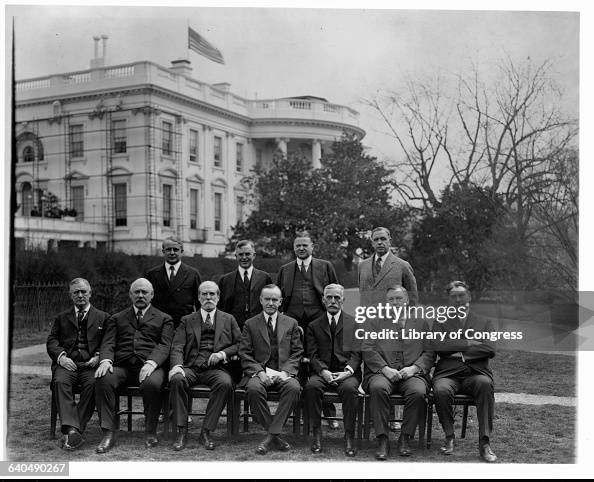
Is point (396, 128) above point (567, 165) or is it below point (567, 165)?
above

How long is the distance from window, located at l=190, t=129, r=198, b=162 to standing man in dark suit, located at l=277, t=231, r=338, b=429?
12912 millimetres

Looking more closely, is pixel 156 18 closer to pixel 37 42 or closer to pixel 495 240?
pixel 37 42

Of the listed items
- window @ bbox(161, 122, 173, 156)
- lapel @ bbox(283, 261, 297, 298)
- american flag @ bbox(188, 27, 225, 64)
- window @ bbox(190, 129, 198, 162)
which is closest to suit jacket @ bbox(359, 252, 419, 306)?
lapel @ bbox(283, 261, 297, 298)

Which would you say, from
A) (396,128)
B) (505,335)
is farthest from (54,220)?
→ (505,335)

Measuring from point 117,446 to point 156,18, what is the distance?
11.5ft

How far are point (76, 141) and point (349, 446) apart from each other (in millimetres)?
12206

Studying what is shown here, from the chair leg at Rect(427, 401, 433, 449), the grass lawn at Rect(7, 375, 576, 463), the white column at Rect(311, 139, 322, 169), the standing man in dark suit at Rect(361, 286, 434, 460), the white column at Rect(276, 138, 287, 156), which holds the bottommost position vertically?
the grass lawn at Rect(7, 375, 576, 463)

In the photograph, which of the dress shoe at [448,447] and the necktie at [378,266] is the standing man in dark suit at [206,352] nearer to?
the necktie at [378,266]

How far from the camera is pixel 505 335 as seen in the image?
5059 millimetres

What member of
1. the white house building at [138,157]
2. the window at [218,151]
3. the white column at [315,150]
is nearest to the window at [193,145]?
the white house building at [138,157]

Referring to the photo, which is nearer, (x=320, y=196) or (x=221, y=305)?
(x=221, y=305)

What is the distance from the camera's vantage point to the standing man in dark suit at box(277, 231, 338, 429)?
5449mm

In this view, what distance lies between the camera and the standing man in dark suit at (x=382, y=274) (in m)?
A: 5.07

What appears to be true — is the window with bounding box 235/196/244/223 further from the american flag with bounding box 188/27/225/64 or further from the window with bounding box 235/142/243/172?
the american flag with bounding box 188/27/225/64
